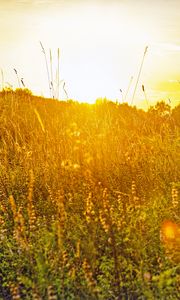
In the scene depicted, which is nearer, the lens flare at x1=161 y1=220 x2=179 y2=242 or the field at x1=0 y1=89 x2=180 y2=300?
the field at x1=0 y1=89 x2=180 y2=300

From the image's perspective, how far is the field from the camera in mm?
3295

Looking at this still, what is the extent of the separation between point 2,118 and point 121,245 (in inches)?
237

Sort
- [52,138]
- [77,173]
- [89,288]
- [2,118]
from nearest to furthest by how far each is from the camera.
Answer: [89,288]
[77,173]
[52,138]
[2,118]

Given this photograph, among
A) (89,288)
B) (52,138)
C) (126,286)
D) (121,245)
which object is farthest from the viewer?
(52,138)

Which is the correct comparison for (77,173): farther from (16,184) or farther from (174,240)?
(174,240)

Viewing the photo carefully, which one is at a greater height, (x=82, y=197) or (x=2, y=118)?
(x=2, y=118)

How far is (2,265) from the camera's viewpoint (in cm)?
378

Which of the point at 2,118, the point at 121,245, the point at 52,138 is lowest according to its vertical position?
the point at 121,245

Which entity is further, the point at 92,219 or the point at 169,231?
the point at 92,219

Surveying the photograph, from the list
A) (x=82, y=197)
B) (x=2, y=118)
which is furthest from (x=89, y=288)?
(x=2, y=118)

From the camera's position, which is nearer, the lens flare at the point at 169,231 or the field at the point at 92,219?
the field at the point at 92,219

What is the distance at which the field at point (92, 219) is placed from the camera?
10.8 feet

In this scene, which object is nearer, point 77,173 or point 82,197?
point 82,197

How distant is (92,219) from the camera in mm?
4195
